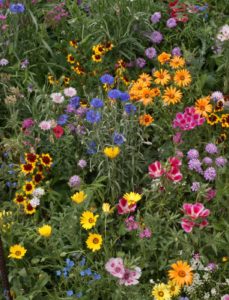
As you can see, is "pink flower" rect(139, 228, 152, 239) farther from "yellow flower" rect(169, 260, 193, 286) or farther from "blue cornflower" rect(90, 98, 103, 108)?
"blue cornflower" rect(90, 98, 103, 108)

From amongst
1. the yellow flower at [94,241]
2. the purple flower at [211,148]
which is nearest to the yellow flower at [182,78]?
the purple flower at [211,148]

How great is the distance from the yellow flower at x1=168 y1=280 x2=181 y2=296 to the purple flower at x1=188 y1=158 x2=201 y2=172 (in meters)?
0.67

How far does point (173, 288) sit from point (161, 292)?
8 centimetres

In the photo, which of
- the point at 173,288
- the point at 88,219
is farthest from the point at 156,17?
the point at 173,288

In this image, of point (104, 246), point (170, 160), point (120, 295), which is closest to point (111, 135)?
point (170, 160)

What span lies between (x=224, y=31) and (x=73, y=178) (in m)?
1.38

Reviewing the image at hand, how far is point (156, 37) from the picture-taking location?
12.9 ft

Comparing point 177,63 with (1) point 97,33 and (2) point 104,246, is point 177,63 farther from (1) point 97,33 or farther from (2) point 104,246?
(2) point 104,246

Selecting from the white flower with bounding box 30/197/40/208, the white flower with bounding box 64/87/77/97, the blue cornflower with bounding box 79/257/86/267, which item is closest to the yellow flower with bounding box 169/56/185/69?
the white flower with bounding box 64/87/77/97

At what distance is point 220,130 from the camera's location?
3.43 m

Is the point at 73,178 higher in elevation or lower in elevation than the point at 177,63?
lower

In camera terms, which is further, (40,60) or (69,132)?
(40,60)

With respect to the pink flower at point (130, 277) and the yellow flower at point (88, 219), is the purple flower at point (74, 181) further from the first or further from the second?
the pink flower at point (130, 277)

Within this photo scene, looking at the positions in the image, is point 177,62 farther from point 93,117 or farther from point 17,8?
point 17,8
